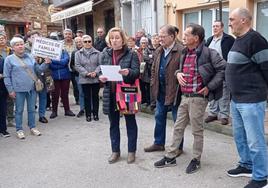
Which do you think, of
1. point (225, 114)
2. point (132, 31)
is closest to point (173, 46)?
point (225, 114)

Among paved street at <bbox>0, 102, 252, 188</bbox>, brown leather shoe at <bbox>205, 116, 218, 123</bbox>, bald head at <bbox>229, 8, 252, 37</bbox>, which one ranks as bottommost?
paved street at <bbox>0, 102, 252, 188</bbox>

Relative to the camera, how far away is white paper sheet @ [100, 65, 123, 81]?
4461 millimetres

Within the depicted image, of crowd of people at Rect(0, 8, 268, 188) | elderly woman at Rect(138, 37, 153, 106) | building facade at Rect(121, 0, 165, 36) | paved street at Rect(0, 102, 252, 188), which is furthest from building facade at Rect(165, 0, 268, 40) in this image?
paved street at Rect(0, 102, 252, 188)

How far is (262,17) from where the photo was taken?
7598mm

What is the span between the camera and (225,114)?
20.6 ft

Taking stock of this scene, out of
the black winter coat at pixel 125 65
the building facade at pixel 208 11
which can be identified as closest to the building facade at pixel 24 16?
the building facade at pixel 208 11

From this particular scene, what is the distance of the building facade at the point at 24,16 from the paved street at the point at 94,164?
59.1 feet

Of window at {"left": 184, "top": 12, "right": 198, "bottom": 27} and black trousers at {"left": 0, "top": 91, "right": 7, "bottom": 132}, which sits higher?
window at {"left": 184, "top": 12, "right": 198, "bottom": 27}

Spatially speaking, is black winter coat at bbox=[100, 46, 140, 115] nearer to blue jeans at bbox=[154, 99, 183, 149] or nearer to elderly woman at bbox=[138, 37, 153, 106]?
blue jeans at bbox=[154, 99, 183, 149]

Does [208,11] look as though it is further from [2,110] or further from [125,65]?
[2,110]

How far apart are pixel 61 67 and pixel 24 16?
17863 millimetres

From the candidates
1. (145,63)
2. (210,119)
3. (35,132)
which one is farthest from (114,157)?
(145,63)

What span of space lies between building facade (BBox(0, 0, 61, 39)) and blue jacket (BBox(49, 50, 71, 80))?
16409 millimetres

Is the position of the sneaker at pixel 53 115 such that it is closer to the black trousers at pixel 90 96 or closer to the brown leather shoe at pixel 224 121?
the black trousers at pixel 90 96
